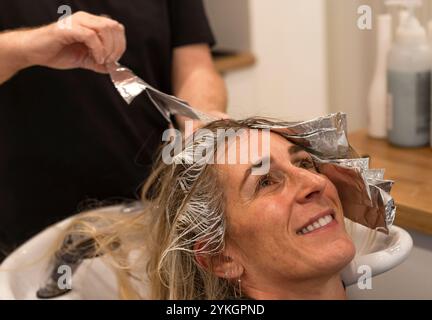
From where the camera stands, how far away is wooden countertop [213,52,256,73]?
2.28m

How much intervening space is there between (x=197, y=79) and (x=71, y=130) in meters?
0.31

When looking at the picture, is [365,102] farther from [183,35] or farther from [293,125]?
[293,125]

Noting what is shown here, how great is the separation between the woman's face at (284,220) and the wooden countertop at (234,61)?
1145 mm

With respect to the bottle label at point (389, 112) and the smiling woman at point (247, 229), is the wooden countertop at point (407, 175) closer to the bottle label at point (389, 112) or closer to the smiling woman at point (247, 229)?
the bottle label at point (389, 112)

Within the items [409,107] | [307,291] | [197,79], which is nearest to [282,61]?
[197,79]

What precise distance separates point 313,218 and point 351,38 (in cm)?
111

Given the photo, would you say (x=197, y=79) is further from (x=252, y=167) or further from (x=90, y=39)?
(x=252, y=167)

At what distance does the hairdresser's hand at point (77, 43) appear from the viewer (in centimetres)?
123

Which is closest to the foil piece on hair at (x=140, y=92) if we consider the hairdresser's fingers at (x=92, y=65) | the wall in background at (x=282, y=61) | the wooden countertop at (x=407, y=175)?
the hairdresser's fingers at (x=92, y=65)

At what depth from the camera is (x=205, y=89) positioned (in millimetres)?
1619

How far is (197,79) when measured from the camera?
165 cm

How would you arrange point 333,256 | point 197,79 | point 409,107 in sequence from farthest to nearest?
point 197,79, point 409,107, point 333,256
